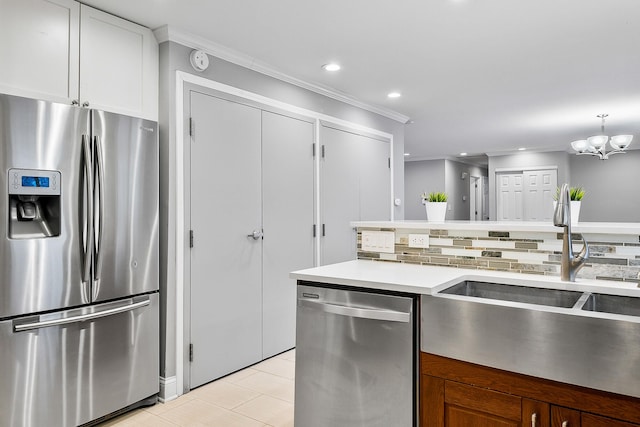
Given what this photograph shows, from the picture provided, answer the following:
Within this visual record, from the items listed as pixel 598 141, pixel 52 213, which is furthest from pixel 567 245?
pixel 598 141

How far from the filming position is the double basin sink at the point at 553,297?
159cm

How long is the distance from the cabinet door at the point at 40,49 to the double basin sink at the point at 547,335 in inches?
88.0

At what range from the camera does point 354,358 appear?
1.79 m

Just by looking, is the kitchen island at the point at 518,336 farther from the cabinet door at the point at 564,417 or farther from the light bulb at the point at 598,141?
the light bulb at the point at 598,141

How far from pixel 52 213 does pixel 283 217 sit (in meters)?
1.76

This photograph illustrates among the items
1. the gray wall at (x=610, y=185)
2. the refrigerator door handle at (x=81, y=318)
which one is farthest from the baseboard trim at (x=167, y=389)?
the gray wall at (x=610, y=185)

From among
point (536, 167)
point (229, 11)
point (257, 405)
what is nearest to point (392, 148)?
point (229, 11)

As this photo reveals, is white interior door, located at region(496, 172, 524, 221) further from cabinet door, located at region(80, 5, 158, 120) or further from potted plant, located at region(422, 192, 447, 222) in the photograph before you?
cabinet door, located at region(80, 5, 158, 120)

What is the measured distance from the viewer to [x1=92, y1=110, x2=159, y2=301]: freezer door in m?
2.30

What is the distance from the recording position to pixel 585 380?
→ 50.8 inches

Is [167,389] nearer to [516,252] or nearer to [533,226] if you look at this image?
[516,252]

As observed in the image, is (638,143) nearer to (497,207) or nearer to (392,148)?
(497,207)

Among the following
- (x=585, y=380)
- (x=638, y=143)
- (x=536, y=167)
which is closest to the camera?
(x=585, y=380)

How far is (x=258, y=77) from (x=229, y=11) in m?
0.86
